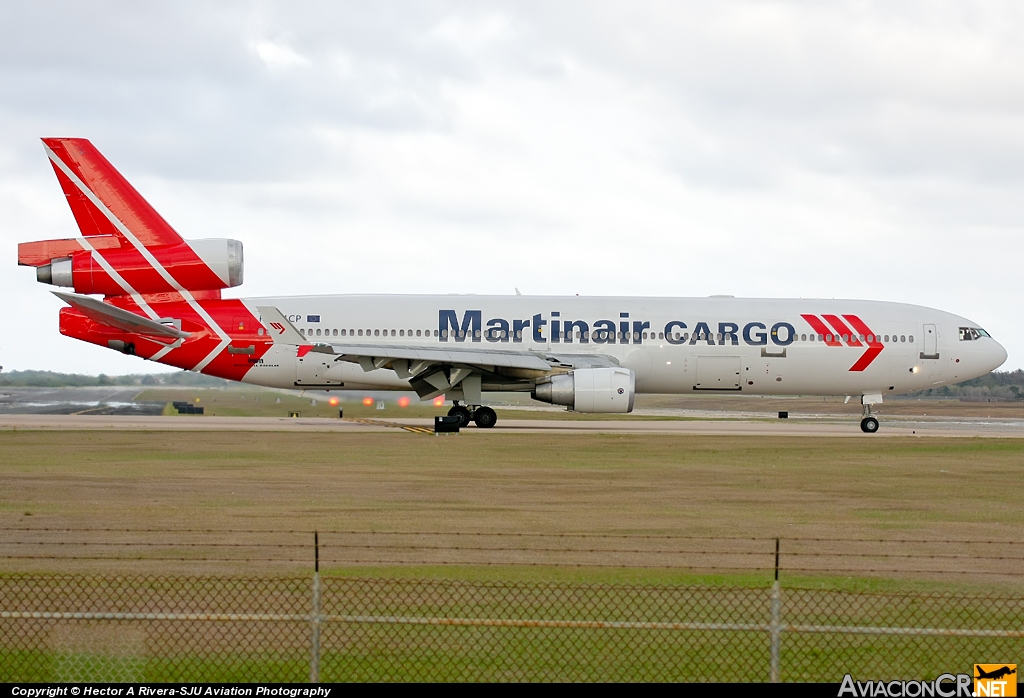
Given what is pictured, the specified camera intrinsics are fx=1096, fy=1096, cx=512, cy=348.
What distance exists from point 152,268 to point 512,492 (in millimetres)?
20158

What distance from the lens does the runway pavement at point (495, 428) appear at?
1336 inches

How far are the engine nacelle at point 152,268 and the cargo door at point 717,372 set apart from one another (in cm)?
1544

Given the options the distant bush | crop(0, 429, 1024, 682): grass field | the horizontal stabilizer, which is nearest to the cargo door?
crop(0, 429, 1024, 682): grass field

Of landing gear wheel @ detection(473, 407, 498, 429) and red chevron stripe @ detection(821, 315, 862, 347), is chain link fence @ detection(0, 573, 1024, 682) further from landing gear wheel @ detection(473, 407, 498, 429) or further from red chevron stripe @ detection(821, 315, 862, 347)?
red chevron stripe @ detection(821, 315, 862, 347)

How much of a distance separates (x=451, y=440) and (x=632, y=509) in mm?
12782

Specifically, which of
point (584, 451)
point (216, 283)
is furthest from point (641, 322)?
point (216, 283)

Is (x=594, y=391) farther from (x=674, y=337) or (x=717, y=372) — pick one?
(x=717, y=372)

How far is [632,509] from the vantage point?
16656mm

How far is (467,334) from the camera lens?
35.8 meters

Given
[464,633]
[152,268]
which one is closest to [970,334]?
[152,268]

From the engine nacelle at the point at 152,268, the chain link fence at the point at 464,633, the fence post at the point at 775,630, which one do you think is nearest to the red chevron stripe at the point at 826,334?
the engine nacelle at the point at 152,268

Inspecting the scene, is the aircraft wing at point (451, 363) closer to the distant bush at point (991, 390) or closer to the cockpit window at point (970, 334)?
the cockpit window at point (970, 334)

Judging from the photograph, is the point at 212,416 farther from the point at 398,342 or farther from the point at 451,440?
the point at 451,440

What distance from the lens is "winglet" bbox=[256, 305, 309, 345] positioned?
31891mm
